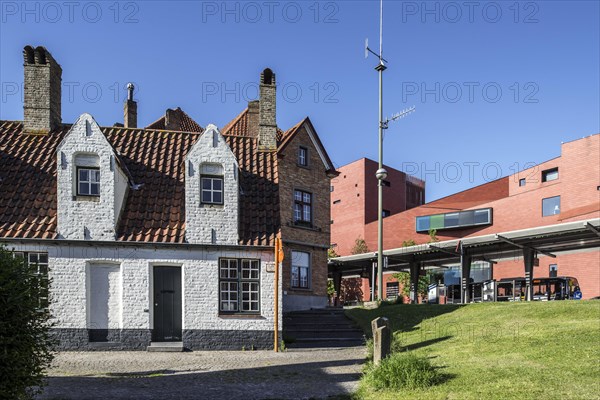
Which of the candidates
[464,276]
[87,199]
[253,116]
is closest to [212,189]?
[87,199]

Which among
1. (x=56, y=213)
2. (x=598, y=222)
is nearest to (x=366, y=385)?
(x=56, y=213)

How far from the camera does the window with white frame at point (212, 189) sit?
19.2 metres

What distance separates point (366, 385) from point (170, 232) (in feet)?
31.4

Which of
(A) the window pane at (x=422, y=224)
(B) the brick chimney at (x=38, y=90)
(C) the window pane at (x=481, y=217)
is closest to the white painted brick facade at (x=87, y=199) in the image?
(B) the brick chimney at (x=38, y=90)

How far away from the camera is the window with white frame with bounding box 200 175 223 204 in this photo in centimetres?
1919

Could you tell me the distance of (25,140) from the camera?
20.1 m

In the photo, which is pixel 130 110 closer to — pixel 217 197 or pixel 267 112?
pixel 267 112

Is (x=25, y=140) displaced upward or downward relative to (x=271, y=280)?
upward

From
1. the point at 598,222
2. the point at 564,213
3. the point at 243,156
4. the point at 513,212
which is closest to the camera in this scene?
the point at 243,156

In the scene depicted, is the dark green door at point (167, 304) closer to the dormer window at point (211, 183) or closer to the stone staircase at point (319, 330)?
the dormer window at point (211, 183)

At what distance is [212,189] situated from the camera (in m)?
19.3

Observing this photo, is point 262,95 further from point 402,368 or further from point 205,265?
point 402,368

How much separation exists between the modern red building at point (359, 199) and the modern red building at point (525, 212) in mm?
2806

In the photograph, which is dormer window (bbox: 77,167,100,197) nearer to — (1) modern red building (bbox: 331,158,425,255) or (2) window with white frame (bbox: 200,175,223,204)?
(2) window with white frame (bbox: 200,175,223,204)
